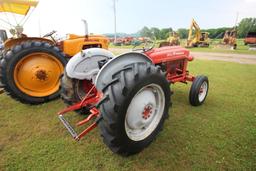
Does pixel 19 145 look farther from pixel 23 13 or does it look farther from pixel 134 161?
pixel 23 13

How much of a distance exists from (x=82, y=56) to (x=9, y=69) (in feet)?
5.53

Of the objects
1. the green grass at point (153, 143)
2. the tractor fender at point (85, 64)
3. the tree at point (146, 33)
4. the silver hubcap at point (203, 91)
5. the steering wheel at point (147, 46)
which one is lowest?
the green grass at point (153, 143)

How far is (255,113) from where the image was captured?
304cm

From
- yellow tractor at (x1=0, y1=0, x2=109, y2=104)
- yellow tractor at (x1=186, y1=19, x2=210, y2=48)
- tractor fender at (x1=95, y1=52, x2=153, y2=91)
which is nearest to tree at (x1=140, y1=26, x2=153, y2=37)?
tractor fender at (x1=95, y1=52, x2=153, y2=91)

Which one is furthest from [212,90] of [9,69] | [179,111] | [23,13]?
[23,13]

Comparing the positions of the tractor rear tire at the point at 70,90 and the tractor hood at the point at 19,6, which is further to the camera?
the tractor hood at the point at 19,6

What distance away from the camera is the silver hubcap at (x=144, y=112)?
185 centimetres

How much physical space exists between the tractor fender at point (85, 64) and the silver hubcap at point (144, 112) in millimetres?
890

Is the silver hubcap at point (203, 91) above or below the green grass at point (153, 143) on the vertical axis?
above

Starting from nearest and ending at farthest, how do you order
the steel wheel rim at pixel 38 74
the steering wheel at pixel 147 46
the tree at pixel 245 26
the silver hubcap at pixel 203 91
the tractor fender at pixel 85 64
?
1. the tractor fender at pixel 85 64
2. the steering wheel at pixel 147 46
3. the steel wheel rim at pixel 38 74
4. the silver hubcap at pixel 203 91
5. the tree at pixel 245 26

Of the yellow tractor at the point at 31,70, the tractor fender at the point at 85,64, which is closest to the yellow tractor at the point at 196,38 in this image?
the yellow tractor at the point at 31,70

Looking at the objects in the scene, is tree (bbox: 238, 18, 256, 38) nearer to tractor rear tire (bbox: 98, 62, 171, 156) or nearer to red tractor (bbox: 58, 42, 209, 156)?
red tractor (bbox: 58, 42, 209, 156)

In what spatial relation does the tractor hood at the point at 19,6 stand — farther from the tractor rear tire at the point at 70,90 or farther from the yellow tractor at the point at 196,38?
the yellow tractor at the point at 196,38

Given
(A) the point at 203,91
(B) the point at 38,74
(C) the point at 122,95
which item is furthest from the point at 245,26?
(C) the point at 122,95
